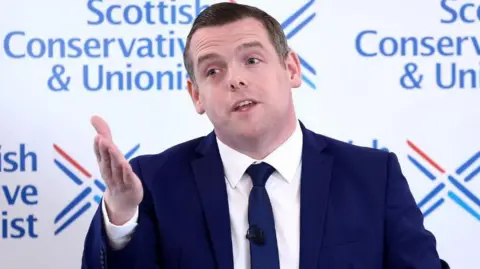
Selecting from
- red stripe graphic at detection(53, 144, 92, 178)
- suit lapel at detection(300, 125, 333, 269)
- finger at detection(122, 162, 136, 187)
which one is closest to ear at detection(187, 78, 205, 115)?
suit lapel at detection(300, 125, 333, 269)

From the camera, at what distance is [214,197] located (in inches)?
65.1

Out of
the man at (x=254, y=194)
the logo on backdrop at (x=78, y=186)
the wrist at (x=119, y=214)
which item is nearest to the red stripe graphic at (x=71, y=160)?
the logo on backdrop at (x=78, y=186)

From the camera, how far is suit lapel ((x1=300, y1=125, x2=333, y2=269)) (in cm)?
158

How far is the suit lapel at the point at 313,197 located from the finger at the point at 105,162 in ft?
1.57

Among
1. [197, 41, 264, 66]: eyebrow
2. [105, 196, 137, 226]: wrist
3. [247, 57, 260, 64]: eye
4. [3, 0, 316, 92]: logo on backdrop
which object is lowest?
[105, 196, 137, 226]: wrist

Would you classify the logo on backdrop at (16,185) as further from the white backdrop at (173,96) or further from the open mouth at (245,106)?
the open mouth at (245,106)

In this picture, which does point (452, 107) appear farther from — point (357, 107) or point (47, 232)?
point (47, 232)

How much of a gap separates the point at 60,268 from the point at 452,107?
145 centimetres

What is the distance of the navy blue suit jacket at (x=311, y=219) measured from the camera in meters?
1.58

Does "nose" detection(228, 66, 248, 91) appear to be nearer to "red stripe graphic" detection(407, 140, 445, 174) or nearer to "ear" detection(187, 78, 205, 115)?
"ear" detection(187, 78, 205, 115)

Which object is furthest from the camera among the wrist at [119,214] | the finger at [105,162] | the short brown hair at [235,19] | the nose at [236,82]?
the short brown hair at [235,19]

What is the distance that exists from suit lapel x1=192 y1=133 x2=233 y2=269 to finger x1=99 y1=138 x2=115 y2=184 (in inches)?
11.7

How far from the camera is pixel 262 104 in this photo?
1622 millimetres

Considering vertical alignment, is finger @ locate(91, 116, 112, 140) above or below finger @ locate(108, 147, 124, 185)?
above
